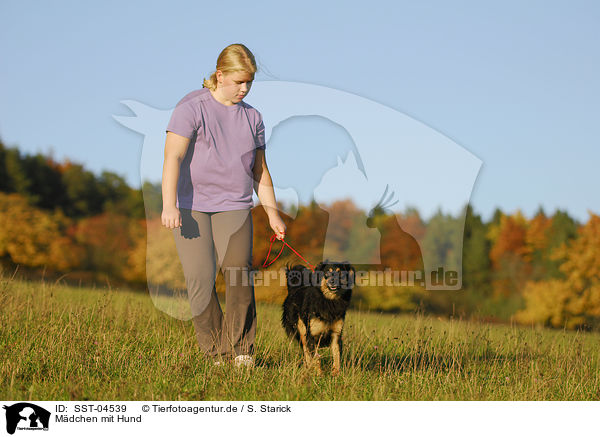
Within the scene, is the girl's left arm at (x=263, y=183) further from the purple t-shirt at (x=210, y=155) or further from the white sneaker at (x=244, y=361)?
the white sneaker at (x=244, y=361)

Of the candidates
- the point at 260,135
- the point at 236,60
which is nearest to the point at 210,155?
the point at 260,135

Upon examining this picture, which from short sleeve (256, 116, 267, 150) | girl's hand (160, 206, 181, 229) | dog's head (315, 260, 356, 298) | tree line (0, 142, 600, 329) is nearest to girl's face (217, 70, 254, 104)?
short sleeve (256, 116, 267, 150)

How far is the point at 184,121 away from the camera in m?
4.32

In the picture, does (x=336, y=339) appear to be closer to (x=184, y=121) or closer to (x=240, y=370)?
(x=240, y=370)

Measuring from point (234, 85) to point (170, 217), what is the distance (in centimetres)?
126

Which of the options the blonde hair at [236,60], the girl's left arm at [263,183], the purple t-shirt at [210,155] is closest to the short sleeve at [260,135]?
the girl's left arm at [263,183]

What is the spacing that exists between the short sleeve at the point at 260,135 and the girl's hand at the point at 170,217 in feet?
3.47

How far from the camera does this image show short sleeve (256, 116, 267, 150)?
15.6 feet

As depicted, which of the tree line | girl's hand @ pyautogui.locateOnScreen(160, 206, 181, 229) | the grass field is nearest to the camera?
the grass field

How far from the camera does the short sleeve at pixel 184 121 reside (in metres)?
4.31

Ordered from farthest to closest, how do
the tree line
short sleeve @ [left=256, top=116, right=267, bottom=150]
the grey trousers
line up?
the tree line < short sleeve @ [left=256, top=116, right=267, bottom=150] < the grey trousers
